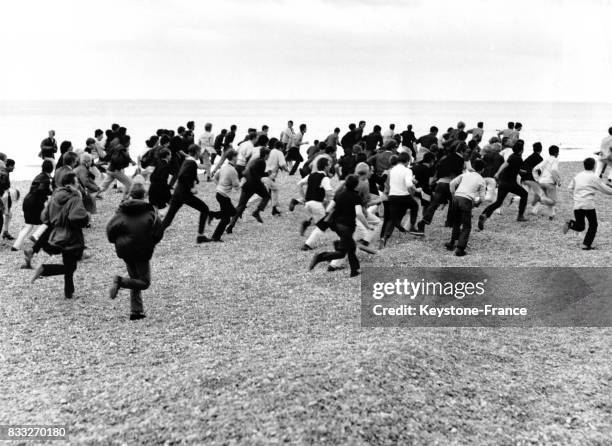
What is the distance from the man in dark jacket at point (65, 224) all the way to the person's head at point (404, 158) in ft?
18.5

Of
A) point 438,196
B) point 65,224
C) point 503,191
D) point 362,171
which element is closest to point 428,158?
point 438,196

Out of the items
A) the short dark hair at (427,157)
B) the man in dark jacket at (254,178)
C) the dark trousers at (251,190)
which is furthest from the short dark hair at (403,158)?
the dark trousers at (251,190)

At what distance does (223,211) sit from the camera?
39.5 feet

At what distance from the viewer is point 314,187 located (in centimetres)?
1104

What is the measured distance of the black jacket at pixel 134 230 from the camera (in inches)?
286

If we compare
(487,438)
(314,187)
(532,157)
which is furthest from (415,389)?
(532,157)

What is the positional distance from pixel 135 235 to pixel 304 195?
18.3ft

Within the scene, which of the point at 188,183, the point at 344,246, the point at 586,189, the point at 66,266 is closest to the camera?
the point at 66,266

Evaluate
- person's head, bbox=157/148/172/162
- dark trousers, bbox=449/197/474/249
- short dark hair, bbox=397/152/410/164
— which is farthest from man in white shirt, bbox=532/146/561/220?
person's head, bbox=157/148/172/162

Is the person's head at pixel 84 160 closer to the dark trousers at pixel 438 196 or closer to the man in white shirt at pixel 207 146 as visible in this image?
the man in white shirt at pixel 207 146

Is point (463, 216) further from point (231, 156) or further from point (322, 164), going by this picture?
point (231, 156)

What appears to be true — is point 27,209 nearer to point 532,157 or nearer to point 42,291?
point 42,291

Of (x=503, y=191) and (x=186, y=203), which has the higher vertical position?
(x=503, y=191)

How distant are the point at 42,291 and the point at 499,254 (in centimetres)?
760
